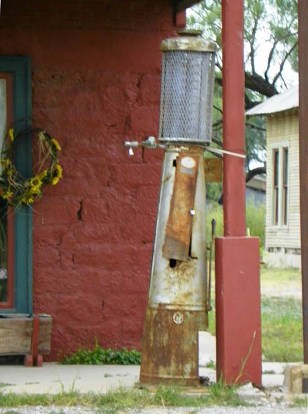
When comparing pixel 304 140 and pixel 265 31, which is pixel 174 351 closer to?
pixel 304 140

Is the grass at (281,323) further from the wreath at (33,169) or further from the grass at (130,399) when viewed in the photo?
the grass at (130,399)

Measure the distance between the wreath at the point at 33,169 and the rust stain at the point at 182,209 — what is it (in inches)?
82.2

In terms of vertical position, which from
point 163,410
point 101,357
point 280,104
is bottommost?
point 163,410

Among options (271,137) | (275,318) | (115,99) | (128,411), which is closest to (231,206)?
(128,411)

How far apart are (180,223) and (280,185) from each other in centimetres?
2132

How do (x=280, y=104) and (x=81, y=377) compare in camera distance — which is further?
(x=280, y=104)

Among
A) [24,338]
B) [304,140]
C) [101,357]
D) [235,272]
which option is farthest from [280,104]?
[235,272]

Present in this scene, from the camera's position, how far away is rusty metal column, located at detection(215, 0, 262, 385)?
26.6ft

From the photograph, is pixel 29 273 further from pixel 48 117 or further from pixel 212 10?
pixel 212 10

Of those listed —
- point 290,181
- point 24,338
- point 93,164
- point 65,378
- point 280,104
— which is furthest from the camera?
point 290,181

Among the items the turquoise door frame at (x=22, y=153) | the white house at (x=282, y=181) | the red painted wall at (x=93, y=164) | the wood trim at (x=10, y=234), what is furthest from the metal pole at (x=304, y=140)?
the white house at (x=282, y=181)

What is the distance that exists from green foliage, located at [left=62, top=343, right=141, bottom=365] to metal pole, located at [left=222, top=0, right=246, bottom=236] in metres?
2.30

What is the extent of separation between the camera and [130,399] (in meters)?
7.69

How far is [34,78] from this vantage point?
33.7 feet
